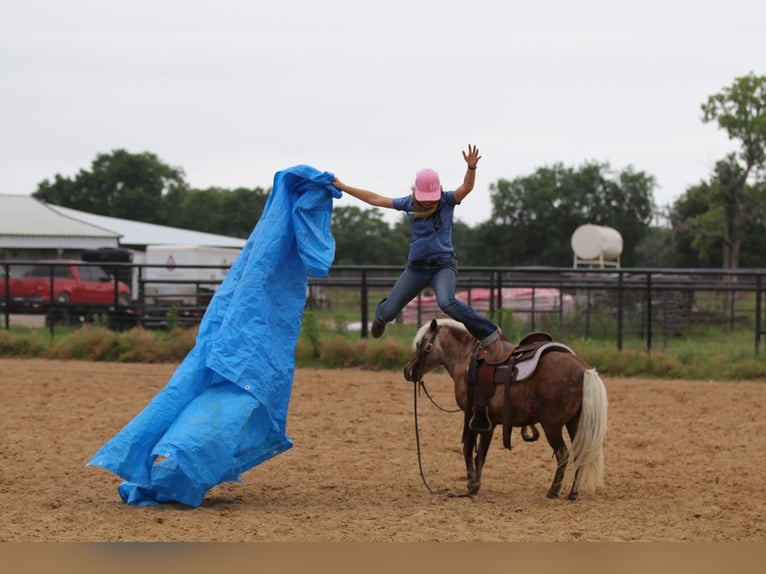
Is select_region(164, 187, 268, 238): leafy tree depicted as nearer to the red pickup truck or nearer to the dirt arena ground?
the red pickup truck

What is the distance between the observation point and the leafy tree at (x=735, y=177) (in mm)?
44250

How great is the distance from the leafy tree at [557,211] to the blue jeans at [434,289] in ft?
162

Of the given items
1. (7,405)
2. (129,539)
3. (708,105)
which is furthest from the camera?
(708,105)

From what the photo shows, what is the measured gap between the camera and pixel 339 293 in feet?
63.8

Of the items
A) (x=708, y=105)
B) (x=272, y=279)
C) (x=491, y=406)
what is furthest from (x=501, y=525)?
(x=708, y=105)

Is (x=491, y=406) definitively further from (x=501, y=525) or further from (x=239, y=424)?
(x=239, y=424)

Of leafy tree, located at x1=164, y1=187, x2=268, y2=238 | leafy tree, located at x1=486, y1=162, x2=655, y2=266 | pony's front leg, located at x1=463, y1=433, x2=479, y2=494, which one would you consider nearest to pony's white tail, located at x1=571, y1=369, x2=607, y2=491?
pony's front leg, located at x1=463, y1=433, x2=479, y2=494

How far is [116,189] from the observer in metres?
76.3

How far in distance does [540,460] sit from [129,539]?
4.43 metres

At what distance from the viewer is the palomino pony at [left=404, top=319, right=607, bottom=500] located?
6.96 m

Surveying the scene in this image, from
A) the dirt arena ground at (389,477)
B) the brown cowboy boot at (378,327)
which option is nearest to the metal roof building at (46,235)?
the dirt arena ground at (389,477)

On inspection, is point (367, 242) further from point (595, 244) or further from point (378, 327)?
point (378, 327)

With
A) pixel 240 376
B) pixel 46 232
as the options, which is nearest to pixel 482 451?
pixel 240 376

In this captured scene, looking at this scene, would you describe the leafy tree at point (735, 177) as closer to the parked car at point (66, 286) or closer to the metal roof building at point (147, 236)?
the metal roof building at point (147, 236)
